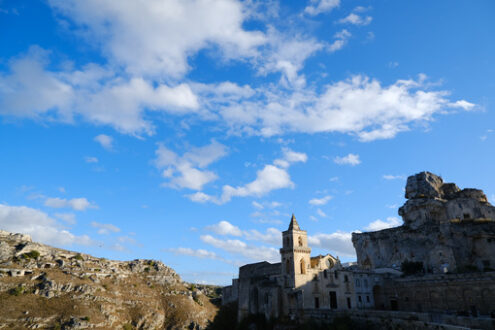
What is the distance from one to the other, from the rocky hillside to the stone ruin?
114 ft

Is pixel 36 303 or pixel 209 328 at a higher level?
pixel 36 303

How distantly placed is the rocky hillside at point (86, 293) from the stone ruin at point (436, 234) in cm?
3488

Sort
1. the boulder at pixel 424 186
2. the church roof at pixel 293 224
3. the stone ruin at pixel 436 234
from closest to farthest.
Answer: the stone ruin at pixel 436 234 < the church roof at pixel 293 224 < the boulder at pixel 424 186

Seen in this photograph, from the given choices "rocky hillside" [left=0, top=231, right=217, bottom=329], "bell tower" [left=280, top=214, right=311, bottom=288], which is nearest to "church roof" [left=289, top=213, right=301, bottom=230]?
"bell tower" [left=280, top=214, right=311, bottom=288]

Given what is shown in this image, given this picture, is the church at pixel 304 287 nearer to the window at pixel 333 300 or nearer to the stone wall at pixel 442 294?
the window at pixel 333 300

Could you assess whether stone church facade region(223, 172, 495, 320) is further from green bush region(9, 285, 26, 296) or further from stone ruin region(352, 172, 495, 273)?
green bush region(9, 285, 26, 296)

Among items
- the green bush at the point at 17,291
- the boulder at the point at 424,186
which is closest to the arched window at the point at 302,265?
the boulder at the point at 424,186

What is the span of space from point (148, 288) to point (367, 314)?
41.7 metres

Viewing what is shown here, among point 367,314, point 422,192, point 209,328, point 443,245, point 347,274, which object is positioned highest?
point 422,192

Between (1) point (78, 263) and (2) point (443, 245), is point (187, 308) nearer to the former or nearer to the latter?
(1) point (78, 263)

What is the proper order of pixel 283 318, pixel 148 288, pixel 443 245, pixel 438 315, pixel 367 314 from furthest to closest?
1. pixel 148 288
2. pixel 443 245
3. pixel 283 318
4. pixel 367 314
5. pixel 438 315

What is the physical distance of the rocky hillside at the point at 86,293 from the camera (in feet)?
143

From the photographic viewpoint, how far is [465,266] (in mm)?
44719

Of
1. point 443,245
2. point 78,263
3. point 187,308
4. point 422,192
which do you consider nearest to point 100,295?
point 78,263
